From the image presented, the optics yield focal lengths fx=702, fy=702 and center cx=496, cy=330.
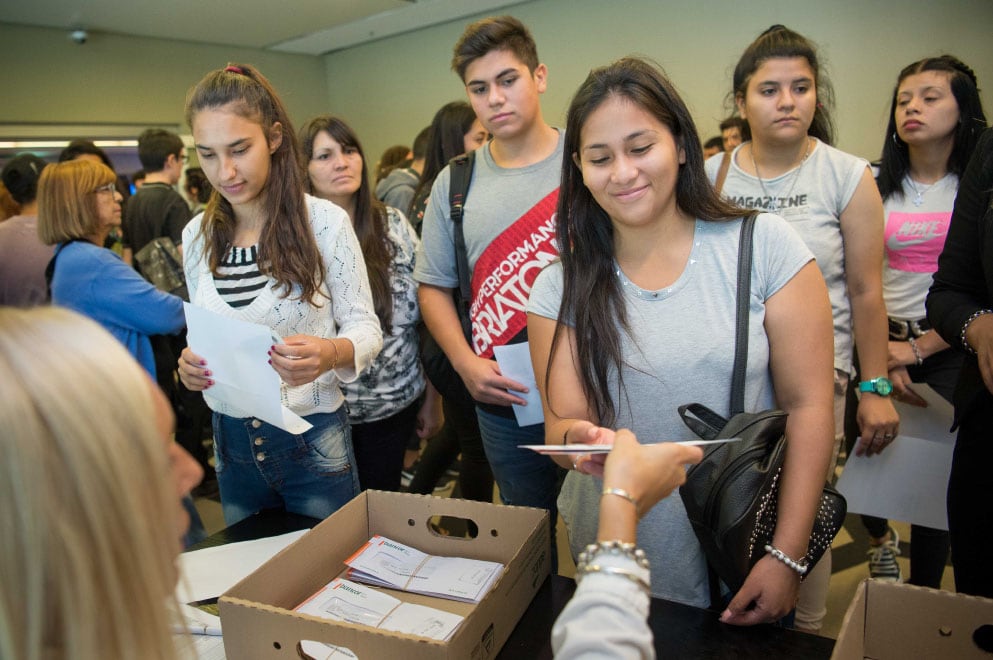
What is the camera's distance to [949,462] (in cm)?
166

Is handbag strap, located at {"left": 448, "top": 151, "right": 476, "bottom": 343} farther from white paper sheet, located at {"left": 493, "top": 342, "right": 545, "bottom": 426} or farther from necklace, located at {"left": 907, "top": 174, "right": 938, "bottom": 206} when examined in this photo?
necklace, located at {"left": 907, "top": 174, "right": 938, "bottom": 206}

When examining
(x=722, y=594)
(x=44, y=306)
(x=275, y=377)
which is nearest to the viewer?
(x=44, y=306)

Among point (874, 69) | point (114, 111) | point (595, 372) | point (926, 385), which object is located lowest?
point (926, 385)

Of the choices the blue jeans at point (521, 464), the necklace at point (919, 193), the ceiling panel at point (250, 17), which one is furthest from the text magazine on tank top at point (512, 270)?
the ceiling panel at point (250, 17)

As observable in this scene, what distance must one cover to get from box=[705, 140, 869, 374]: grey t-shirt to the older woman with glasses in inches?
73.6

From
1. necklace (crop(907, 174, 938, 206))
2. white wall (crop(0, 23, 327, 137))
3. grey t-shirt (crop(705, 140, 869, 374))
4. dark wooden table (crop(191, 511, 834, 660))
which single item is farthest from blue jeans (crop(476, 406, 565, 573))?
white wall (crop(0, 23, 327, 137))

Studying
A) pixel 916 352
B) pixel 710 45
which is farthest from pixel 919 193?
pixel 710 45

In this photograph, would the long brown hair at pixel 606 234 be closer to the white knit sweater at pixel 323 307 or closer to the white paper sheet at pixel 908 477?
the white knit sweater at pixel 323 307

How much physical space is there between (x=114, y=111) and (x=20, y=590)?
7.69 meters

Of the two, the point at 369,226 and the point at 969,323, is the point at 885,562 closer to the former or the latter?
the point at 969,323

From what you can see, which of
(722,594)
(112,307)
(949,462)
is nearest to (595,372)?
(722,594)

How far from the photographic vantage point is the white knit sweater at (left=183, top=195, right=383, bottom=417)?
1.51 m

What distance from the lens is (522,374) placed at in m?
1.70

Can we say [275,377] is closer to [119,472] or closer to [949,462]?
[119,472]
